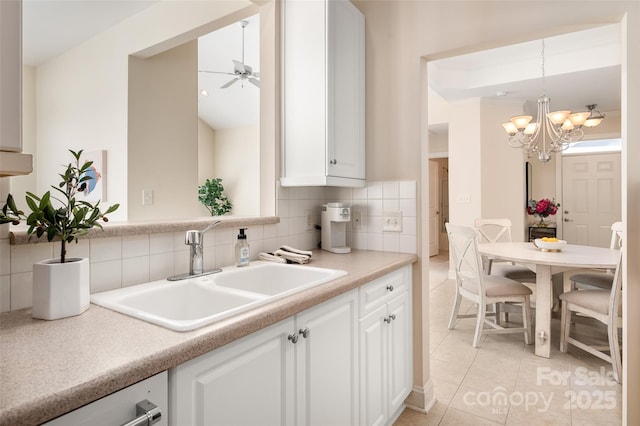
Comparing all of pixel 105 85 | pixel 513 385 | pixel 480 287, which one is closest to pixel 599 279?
pixel 480 287

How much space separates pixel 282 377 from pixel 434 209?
7.09m

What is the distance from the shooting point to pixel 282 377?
107cm

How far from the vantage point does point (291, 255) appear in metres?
1.76

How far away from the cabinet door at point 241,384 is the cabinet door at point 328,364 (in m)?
0.06

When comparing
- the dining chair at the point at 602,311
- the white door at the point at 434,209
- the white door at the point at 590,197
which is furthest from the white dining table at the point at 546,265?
the white door at the point at 434,209

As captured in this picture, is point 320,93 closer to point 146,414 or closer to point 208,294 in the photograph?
point 208,294

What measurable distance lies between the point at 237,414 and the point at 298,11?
1938mm

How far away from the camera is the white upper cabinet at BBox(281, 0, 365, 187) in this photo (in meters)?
1.87

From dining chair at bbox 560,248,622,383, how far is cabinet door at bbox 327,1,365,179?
1.82 meters

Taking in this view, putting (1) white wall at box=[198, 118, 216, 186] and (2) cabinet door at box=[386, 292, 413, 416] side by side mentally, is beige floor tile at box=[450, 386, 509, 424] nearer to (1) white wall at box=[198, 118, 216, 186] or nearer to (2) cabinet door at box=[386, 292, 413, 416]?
(2) cabinet door at box=[386, 292, 413, 416]

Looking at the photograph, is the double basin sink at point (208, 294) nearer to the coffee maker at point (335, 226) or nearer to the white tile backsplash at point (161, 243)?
the white tile backsplash at point (161, 243)

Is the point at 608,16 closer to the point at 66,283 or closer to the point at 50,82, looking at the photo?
the point at 66,283

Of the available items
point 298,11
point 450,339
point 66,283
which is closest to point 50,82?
point 298,11

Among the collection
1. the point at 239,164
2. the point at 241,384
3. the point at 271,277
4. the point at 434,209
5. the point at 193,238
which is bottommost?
the point at 241,384
